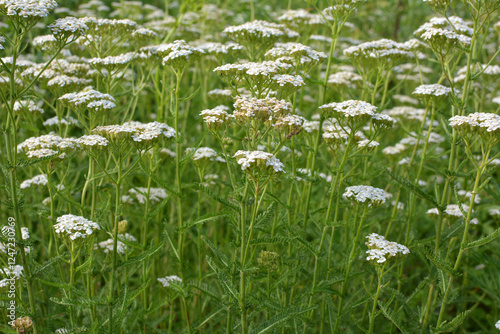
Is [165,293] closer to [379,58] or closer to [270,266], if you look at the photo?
[270,266]

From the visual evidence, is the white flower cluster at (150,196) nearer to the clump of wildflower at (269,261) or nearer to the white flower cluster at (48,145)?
the white flower cluster at (48,145)

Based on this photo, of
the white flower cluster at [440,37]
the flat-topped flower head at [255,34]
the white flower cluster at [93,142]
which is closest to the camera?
the white flower cluster at [93,142]

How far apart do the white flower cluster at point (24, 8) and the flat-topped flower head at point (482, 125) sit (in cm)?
272

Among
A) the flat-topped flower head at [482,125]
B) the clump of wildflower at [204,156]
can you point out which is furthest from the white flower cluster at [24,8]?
the flat-topped flower head at [482,125]

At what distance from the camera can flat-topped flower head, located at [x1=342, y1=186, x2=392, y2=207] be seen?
9.89ft

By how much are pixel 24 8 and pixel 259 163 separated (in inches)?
66.3

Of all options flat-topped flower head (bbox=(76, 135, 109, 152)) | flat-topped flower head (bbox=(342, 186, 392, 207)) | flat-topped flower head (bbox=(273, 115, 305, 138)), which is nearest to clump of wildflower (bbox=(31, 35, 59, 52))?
flat-topped flower head (bbox=(76, 135, 109, 152))

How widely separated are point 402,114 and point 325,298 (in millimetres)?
2546

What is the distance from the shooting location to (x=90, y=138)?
9.37 feet

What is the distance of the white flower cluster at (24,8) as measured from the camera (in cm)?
254

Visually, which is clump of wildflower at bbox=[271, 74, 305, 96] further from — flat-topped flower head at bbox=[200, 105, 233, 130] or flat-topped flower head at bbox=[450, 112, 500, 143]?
flat-topped flower head at bbox=[450, 112, 500, 143]

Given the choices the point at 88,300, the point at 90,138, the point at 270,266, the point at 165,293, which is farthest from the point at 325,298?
the point at 90,138

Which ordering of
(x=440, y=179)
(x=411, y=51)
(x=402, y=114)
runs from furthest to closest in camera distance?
(x=440, y=179) < (x=402, y=114) < (x=411, y=51)

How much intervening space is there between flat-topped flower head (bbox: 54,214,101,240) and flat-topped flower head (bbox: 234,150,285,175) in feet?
3.48
